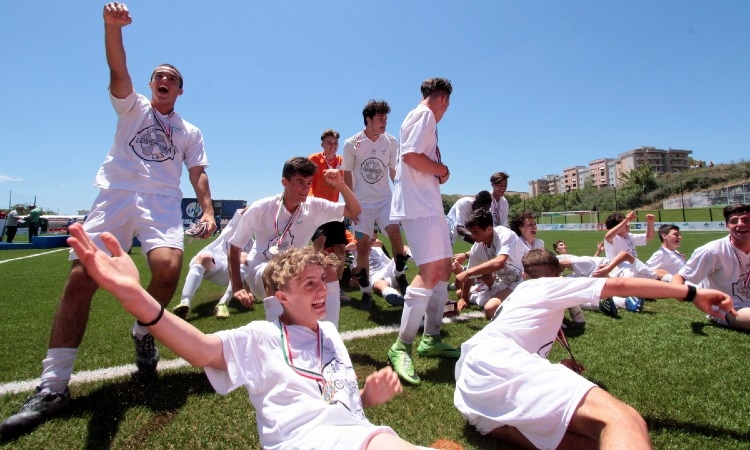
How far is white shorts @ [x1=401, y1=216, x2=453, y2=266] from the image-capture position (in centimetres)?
365

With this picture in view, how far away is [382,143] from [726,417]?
476 cm

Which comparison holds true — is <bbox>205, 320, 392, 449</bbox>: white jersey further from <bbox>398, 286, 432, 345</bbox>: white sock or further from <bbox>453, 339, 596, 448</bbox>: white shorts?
<bbox>398, 286, 432, 345</bbox>: white sock

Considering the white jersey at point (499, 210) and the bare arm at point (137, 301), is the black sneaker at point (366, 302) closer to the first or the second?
the white jersey at point (499, 210)

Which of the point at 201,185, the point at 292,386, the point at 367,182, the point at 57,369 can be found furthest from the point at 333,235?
the point at 292,386

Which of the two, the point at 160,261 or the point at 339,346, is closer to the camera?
the point at 339,346

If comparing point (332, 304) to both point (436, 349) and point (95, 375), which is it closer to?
point (436, 349)

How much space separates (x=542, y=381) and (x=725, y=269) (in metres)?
3.94

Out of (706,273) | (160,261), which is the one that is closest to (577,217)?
(706,273)

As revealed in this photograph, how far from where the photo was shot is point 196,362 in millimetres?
1566

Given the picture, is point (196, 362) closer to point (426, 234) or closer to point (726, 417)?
point (426, 234)

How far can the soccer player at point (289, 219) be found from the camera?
11.1ft

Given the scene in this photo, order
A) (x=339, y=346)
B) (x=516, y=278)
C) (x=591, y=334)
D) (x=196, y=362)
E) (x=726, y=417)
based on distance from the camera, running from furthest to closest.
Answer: (x=516, y=278), (x=591, y=334), (x=726, y=417), (x=339, y=346), (x=196, y=362)

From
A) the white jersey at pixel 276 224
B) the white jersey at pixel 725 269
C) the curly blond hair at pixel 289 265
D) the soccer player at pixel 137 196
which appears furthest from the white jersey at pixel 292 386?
the white jersey at pixel 725 269

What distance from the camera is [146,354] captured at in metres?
3.14
